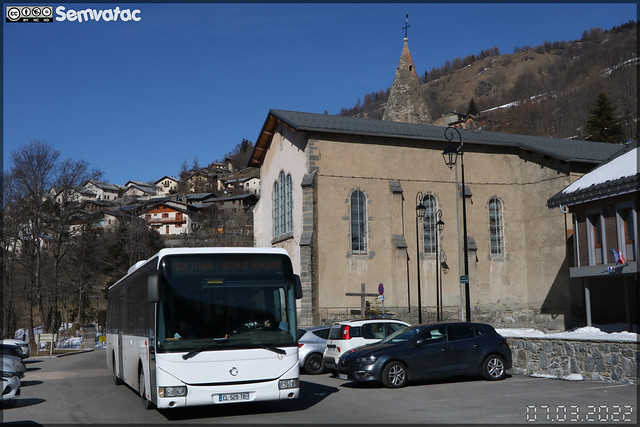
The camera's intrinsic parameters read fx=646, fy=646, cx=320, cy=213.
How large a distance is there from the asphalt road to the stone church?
18349mm

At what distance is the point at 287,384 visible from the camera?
35.4ft

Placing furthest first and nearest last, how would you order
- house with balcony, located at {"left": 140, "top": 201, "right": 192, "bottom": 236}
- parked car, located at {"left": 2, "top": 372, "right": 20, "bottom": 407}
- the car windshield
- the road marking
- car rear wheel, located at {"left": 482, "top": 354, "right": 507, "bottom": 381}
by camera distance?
house with balcony, located at {"left": 140, "top": 201, "right": 192, "bottom": 236} < the road marking < car rear wheel, located at {"left": 482, "top": 354, "right": 507, "bottom": 381} < the car windshield < parked car, located at {"left": 2, "top": 372, "right": 20, "bottom": 407}

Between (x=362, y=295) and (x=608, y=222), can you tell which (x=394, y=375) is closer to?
(x=608, y=222)

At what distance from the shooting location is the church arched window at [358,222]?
3475 centimetres

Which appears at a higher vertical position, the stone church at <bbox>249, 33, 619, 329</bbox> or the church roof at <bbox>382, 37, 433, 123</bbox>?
the church roof at <bbox>382, 37, 433, 123</bbox>

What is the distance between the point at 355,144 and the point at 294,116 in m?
4.14

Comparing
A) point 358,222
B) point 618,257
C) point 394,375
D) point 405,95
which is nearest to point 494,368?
point 394,375

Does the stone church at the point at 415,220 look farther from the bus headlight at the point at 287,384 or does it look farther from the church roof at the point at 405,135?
the bus headlight at the point at 287,384

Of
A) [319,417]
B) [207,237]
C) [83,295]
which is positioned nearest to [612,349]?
[319,417]

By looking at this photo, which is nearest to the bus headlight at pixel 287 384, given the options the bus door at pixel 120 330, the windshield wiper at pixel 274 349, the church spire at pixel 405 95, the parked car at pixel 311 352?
the windshield wiper at pixel 274 349

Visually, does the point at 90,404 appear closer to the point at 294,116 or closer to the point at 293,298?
the point at 293,298

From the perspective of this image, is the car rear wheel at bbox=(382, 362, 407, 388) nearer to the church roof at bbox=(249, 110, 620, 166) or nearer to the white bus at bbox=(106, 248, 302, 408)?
the white bus at bbox=(106, 248, 302, 408)

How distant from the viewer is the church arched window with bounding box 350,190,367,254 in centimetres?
3475

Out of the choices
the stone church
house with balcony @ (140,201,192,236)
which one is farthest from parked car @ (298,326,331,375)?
house with balcony @ (140,201,192,236)
